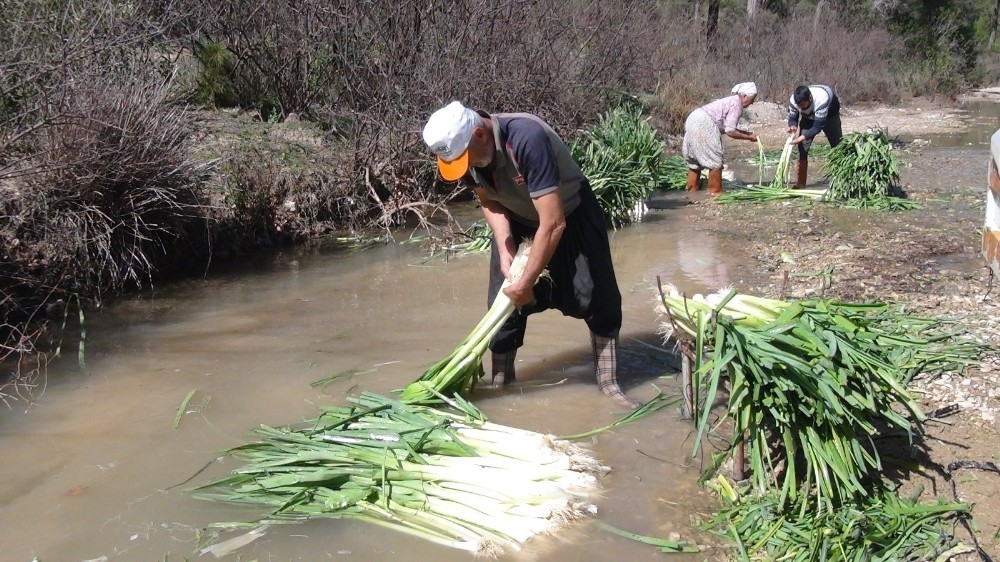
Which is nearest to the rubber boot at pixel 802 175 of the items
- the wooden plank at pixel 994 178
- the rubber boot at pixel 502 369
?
the wooden plank at pixel 994 178

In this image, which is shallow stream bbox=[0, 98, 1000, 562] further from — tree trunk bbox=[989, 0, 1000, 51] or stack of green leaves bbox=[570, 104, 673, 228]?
tree trunk bbox=[989, 0, 1000, 51]

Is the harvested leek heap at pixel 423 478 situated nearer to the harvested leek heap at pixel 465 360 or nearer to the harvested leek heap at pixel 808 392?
the harvested leek heap at pixel 465 360

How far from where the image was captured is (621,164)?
8.77 meters

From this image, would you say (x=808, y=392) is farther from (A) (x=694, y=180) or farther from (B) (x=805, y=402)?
(A) (x=694, y=180)

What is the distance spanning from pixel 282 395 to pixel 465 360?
1182 mm

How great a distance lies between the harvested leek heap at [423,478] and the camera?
3.31 m

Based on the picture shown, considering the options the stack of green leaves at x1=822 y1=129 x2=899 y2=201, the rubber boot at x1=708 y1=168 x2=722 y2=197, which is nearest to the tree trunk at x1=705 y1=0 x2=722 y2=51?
the rubber boot at x1=708 y1=168 x2=722 y2=197

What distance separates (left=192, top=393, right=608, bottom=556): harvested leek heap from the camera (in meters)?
3.31

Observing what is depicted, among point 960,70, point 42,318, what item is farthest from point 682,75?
point 960,70

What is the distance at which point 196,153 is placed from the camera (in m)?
8.02

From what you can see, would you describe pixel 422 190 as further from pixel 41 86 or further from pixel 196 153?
pixel 41 86

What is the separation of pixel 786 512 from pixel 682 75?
14961mm

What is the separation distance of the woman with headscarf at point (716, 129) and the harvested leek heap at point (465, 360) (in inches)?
247

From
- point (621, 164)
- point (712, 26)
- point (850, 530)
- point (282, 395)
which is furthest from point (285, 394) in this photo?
point (712, 26)
